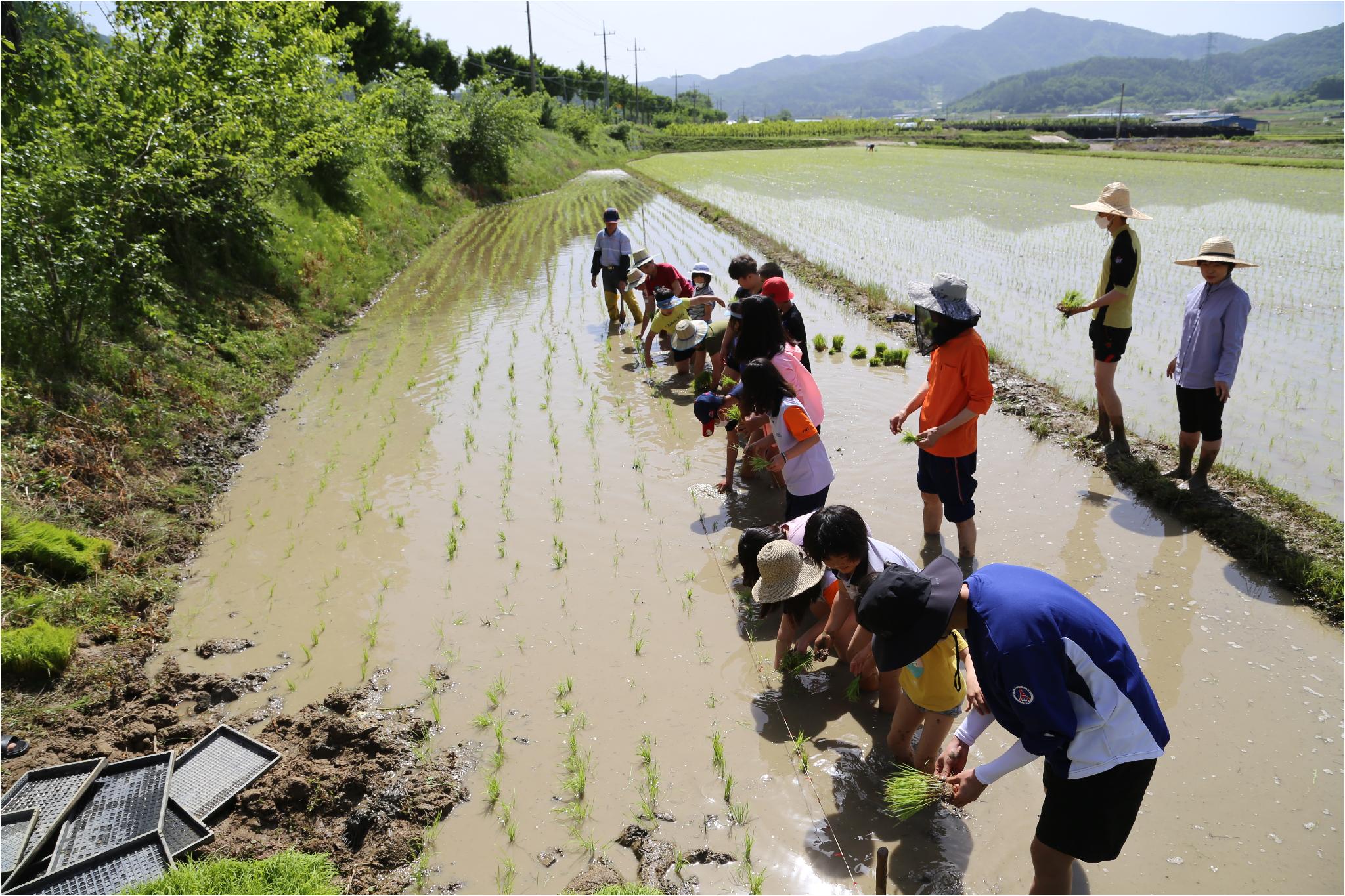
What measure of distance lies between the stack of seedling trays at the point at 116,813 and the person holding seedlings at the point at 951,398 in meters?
3.62

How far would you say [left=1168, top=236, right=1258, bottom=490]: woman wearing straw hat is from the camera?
16.2 ft

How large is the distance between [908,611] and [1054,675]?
0.41 metres

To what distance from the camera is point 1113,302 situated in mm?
5688

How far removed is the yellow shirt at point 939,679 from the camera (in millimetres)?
2871

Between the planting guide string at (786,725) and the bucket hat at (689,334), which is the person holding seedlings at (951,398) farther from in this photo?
the bucket hat at (689,334)

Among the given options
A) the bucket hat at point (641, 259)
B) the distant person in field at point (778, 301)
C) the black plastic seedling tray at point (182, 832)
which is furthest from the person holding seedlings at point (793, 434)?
the bucket hat at point (641, 259)

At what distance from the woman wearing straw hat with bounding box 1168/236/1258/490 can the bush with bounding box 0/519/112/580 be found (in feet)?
22.9

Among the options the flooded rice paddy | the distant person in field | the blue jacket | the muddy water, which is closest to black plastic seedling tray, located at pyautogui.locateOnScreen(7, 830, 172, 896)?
the muddy water

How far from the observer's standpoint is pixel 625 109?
9169cm

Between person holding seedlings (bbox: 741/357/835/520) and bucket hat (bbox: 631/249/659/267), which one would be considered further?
bucket hat (bbox: 631/249/659/267)

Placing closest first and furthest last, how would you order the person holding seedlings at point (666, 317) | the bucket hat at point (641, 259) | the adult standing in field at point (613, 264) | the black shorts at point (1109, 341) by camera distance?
the black shorts at point (1109, 341) < the person holding seedlings at point (666, 317) < the bucket hat at point (641, 259) < the adult standing in field at point (613, 264)

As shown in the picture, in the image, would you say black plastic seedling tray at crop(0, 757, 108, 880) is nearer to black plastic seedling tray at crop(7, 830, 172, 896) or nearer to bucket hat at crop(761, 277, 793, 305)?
black plastic seedling tray at crop(7, 830, 172, 896)

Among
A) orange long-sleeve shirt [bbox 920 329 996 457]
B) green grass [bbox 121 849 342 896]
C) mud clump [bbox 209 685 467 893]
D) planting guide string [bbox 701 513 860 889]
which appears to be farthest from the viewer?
orange long-sleeve shirt [bbox 920 329 996 457]

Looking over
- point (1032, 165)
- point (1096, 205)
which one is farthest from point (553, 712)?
point (1032, 165)
